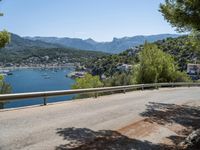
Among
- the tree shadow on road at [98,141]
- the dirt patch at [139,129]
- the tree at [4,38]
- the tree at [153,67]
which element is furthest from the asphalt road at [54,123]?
the tree at [153,67]

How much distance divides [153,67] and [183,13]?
42.2m

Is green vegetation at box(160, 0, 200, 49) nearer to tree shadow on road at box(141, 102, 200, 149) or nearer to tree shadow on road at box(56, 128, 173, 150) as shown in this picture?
tree shadow on road at box(141, 102, 200, 149)

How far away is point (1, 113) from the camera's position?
45.0 feet

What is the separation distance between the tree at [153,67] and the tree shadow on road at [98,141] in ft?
161

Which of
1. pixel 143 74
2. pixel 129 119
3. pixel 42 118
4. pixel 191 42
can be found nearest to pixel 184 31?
pixel 191 42

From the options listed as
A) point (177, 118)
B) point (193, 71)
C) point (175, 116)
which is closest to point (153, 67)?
point (175, 116)

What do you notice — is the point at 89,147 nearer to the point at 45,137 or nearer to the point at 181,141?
the point at 45,137

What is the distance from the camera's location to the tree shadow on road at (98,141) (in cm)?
989

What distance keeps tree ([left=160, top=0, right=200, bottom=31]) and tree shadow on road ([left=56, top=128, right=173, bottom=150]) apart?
28.4 ft

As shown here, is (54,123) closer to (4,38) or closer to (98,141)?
(98,141)

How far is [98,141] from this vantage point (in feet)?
34.7

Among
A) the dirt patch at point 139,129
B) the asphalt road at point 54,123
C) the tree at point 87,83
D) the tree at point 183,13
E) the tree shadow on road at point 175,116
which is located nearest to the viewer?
the asphalt road at point 54,123

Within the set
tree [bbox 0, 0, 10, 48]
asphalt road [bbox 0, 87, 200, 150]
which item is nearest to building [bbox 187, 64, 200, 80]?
tree [bbox 0, 0, 10, 48]

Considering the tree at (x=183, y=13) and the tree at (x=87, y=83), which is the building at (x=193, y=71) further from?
the tree at (x=183, y=13)
